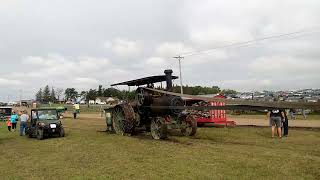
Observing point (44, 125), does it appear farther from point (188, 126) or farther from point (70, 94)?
point (70, 94)

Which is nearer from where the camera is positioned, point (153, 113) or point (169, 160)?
point (169, 160)

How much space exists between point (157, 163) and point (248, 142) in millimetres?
5625

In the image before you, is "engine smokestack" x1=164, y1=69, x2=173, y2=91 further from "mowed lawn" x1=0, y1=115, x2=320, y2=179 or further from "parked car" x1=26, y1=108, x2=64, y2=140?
"parked car" x1=26, y1=108, x2=64, y2=140

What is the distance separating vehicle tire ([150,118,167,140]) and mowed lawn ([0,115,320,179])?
133cm

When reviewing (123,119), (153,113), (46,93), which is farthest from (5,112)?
(46,93)

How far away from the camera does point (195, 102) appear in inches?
1010

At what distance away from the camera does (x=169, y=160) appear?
12320 millimetres

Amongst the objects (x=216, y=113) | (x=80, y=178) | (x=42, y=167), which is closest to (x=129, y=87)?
(x=216, y=113)

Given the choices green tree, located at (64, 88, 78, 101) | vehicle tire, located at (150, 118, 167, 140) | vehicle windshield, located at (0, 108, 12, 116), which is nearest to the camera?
vehicle tire, located at (150, 118, 167, 140)

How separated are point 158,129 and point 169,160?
6.54 metres

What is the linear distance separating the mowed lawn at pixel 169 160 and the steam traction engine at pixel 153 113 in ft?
6.36

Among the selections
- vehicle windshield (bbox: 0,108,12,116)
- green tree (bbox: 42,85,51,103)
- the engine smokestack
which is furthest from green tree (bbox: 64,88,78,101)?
the engine smokestack

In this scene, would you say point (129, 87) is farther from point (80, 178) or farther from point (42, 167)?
point (80, 178)

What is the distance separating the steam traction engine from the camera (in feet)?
62.5
